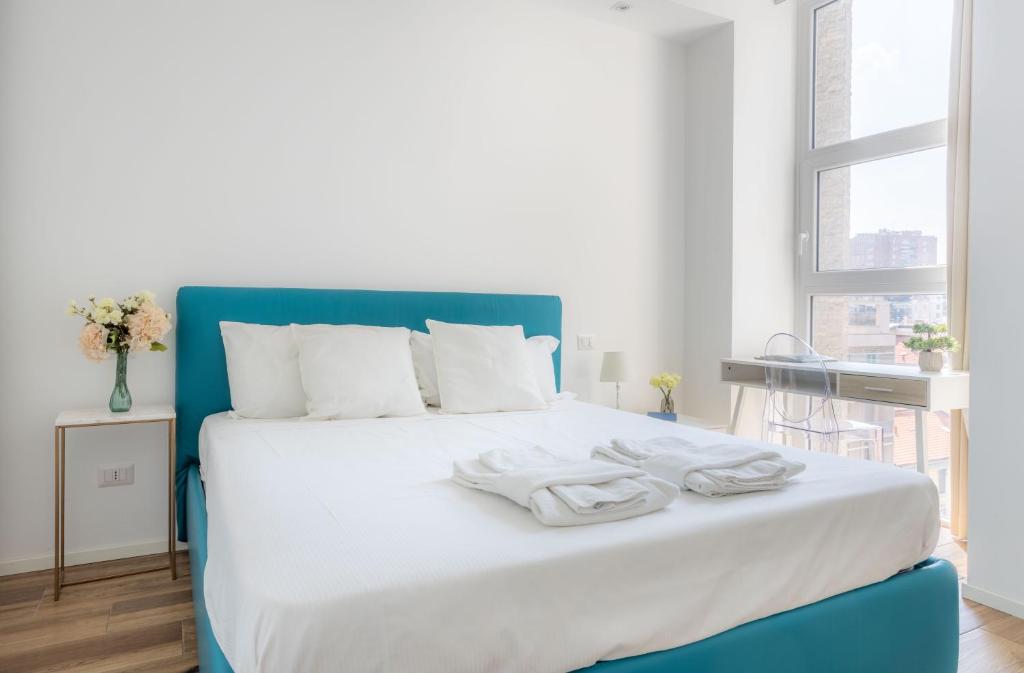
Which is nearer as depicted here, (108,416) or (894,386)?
(108,416)

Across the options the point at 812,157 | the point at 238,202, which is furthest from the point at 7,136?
the point at 812,157

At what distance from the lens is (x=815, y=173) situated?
400cm

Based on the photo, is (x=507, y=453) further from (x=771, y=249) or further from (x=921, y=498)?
(x=771, y=249)

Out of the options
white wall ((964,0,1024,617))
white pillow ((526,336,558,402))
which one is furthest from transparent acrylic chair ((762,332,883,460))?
white pillow ((526,336,558,402))

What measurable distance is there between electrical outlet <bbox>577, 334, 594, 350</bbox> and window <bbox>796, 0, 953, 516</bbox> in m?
1.31

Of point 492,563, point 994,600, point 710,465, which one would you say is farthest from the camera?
point 994,600

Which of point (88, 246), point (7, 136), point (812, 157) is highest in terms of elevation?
point (812, 157)

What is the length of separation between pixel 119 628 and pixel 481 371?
1.61 meters

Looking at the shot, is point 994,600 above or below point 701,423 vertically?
below

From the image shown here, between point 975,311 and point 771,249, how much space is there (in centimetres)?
163

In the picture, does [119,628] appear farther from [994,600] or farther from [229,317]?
[994,600]

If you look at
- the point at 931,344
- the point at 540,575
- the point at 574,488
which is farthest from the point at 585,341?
the point at 540,575

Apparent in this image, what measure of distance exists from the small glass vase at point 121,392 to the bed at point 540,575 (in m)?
0.63

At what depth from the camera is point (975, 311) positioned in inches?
97.9
